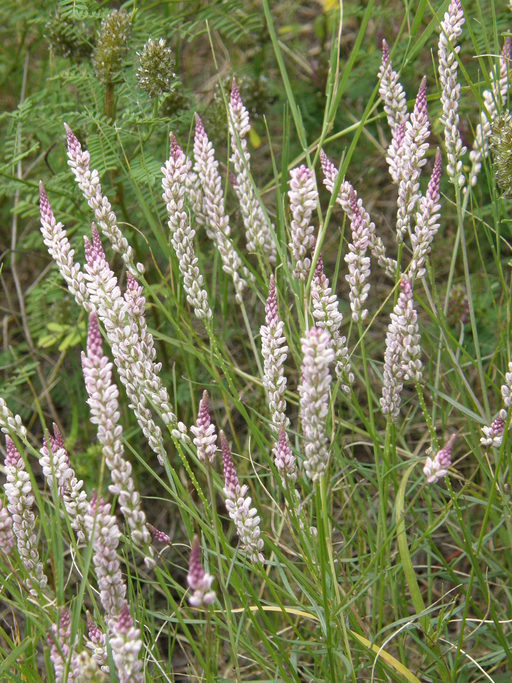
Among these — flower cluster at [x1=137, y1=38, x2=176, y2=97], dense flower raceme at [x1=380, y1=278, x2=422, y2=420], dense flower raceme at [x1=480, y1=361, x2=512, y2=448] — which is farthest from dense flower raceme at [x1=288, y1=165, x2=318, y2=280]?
flower cluster at [x1=137, y1=38, x2=176, y2=97]

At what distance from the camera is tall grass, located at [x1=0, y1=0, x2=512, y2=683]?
1.55 m

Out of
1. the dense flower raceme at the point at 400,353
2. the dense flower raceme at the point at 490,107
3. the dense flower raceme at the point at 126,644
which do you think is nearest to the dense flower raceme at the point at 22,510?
the dense flower raceme at the point at 126,644

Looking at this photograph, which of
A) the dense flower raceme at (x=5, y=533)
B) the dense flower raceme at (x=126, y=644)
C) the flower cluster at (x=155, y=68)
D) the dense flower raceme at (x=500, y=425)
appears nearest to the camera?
the dense flower raceme at (x=126, y=644)

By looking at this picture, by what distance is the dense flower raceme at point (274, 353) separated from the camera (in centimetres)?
154

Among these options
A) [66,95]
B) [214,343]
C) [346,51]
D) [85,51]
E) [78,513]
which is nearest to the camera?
[78,513]

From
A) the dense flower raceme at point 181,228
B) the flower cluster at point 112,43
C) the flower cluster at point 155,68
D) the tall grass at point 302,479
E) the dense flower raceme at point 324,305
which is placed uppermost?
the flower cluster at point 112,43

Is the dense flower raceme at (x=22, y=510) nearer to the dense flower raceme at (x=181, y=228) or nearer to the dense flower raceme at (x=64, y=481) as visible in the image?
the dense flower raceme at (x=64, y=481)

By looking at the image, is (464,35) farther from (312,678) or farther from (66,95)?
(312,678)

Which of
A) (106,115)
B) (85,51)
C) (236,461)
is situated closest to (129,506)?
(236,461)

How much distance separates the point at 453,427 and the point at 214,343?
1144mm

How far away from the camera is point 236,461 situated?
2537mm

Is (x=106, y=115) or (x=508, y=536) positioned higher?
(x=106, y=115)

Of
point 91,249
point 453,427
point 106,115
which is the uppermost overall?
point 106,115

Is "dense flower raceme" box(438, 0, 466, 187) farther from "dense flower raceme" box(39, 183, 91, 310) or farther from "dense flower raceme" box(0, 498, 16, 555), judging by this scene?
"dense flower raceme" box(0, 498, 16, 555)
